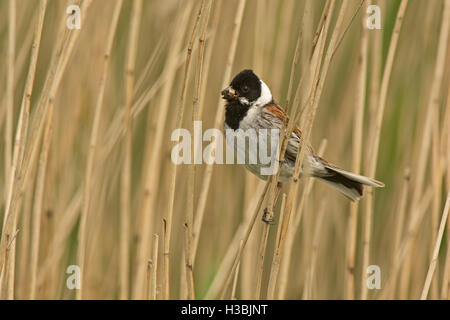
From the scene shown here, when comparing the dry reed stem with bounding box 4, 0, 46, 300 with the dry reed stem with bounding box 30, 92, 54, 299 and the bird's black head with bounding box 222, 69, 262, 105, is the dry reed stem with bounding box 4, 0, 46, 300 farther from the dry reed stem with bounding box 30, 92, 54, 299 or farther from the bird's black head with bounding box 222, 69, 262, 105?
the bird's black head with bounding box 222, 69, 262, 105

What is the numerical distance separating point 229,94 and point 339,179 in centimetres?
57

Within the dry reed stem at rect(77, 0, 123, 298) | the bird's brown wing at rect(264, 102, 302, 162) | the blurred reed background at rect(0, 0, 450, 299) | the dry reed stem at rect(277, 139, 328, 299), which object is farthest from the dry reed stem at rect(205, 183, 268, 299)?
the dry reed stem at rect(77, 0, 123, 298)

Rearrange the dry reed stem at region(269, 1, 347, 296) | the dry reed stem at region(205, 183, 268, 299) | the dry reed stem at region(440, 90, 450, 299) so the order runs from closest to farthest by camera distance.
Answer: the dry reed stem at region(269, 1, 347, 296) < the dry reed stem at region(440, 90, 450, 299) < the dry reed stem at region(205, 183, 268, 299)

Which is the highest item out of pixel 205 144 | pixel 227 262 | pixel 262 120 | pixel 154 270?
pixel 262 120

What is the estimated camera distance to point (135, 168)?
2.94m

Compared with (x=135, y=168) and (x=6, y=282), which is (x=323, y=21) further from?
(x=135, y=168)

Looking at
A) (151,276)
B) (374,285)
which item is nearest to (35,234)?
(151,276)

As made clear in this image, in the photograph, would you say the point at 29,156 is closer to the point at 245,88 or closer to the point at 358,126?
the point at 245,88

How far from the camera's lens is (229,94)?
2.20m

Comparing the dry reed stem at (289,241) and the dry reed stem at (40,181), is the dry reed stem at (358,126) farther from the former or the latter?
the dry reed stem at (40,181)

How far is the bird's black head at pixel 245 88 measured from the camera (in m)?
2.26

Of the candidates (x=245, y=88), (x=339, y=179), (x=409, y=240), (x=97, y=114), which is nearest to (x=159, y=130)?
(x=97, y=114)

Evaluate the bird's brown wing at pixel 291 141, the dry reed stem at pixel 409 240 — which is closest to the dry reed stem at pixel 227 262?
the bird's brown wing at pixel 291 141

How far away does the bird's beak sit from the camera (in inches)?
85.4
